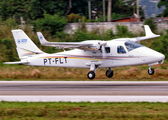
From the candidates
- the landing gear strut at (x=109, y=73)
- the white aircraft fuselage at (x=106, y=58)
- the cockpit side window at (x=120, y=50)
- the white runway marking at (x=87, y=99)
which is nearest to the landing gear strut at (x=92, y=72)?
the white aircraft fuselage at (x=106, y=58)

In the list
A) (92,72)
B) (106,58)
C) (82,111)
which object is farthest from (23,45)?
(82,111)

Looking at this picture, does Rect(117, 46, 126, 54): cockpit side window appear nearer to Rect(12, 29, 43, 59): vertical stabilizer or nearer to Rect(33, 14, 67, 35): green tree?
Rect(12, 29, 43, 59): vertical stabilizer

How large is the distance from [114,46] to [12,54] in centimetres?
1593

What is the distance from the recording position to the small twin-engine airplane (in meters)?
20.2

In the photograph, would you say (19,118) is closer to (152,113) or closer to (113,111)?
(113,111)

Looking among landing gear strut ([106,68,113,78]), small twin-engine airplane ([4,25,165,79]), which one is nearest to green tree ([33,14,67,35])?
small twin-engine airplane ([4,25,165,79])

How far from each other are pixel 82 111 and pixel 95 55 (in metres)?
10.9

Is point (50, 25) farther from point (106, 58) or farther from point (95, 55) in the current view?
point (106, 58)

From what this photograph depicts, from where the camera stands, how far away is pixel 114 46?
20.7 metres

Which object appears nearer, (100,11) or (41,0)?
(41,0)

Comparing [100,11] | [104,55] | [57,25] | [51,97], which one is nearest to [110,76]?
[104,55]

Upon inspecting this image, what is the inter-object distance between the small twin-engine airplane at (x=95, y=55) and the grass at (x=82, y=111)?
801cm

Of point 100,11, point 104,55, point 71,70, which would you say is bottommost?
point 71,70

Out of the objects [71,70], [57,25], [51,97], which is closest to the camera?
[51,97]
